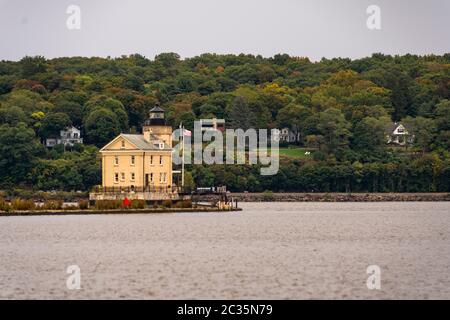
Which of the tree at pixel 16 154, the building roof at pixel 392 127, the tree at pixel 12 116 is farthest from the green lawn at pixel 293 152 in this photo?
the tree at pixel 16 154

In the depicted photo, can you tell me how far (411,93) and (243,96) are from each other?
28446 millimetres

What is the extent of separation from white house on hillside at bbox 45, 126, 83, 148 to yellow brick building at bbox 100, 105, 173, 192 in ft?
174

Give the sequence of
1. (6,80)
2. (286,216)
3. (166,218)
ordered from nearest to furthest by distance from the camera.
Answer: (166,218) < (286,216) < (6,80)

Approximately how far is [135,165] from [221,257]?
129ft

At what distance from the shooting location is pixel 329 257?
183 ft

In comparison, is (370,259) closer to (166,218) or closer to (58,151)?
(166,218)

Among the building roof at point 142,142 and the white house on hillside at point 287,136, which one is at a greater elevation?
the white house on hillside at point 287,136

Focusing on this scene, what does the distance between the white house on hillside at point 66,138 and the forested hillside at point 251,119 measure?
819 millimetres

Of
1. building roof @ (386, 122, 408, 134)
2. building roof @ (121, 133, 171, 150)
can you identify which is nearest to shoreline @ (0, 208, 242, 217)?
building roof @ (121, 133, 171, 150)

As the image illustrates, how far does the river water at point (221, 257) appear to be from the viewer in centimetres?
4484

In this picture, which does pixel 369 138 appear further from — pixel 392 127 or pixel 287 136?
pixel 287 136

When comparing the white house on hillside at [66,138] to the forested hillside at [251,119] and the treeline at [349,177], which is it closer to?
the forested hillside at [251,119]

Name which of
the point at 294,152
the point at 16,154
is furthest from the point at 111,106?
the point at 294,152
